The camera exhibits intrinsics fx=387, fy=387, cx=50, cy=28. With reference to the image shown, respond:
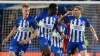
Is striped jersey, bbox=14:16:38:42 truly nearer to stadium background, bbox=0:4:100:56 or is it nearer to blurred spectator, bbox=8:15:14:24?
stadium background, bbox=0:4:100:56

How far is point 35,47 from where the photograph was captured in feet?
41.3

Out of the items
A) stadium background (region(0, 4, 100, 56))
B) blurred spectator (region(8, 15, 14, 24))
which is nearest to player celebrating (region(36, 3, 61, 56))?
stadium background (region(0, 4, 100, 56))

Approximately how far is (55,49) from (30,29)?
1.21 meters

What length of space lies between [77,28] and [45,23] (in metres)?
0.91

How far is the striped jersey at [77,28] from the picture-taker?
10.8 m

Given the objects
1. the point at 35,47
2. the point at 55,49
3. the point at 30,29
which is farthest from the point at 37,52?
the point at 30,29

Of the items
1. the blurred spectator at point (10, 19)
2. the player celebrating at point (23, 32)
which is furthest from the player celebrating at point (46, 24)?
the blurred spectator at point (10, 19)

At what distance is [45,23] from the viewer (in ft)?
35.1

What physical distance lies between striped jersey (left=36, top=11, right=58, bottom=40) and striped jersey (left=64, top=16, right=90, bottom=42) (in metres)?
0.54

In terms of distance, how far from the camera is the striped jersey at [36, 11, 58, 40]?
10.7 meters

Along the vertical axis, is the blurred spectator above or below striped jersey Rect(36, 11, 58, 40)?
below

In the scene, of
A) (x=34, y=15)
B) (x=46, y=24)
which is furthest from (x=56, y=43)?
(x=34, y=15)

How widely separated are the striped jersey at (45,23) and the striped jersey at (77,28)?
0.54m

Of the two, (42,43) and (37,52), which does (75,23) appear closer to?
(42,43)
